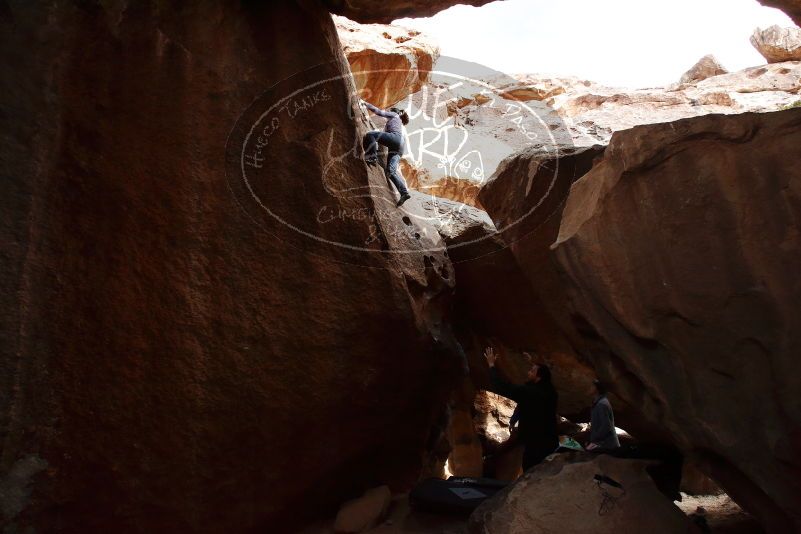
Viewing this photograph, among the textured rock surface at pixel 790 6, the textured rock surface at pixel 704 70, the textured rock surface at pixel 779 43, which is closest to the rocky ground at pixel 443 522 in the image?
the textured rock surface at pixel 790 6

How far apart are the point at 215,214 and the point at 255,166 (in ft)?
1.46

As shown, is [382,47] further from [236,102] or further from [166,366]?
[166,366]

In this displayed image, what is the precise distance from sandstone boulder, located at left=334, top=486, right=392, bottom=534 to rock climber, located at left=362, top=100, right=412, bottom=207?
8.62ft

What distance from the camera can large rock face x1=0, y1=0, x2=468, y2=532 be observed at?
11.9ft

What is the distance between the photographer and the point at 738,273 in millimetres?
3389

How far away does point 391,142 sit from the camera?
5.32 meters

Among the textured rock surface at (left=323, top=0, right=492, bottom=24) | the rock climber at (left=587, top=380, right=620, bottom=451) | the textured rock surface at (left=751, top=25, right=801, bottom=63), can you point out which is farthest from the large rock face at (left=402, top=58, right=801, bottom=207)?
the rock climber at (left=587, top=380, right=620, bottom=451)

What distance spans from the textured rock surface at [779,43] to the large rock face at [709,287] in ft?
64.8

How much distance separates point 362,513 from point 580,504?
→ 1.91 metres

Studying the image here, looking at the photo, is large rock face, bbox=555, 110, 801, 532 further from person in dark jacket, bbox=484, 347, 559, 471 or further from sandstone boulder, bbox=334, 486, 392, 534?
sandstone boulder, bbox=334, 486, 392, 534

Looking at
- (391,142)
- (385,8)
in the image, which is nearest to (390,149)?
(391,142)

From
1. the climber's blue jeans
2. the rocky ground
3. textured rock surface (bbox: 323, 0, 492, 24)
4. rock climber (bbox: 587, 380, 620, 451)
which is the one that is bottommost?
the rocky ground

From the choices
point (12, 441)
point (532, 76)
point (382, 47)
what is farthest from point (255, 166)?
point (532, 76)

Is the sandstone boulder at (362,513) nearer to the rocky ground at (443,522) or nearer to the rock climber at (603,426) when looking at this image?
the rocky ground at (443,522)
